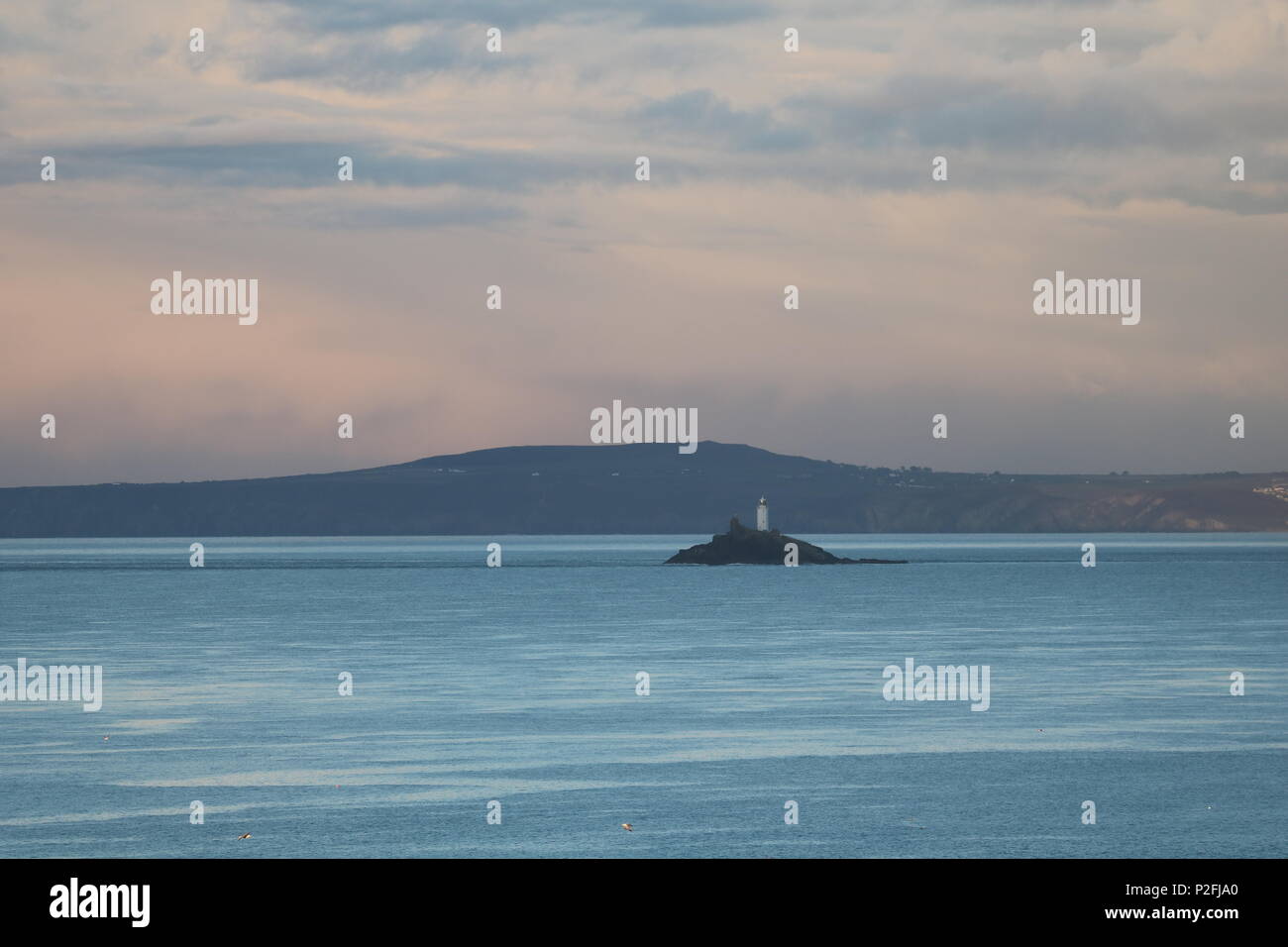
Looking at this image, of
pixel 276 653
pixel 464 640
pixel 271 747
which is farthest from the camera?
pixel 464 640

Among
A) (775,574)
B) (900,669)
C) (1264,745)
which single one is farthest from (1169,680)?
(775,574)
